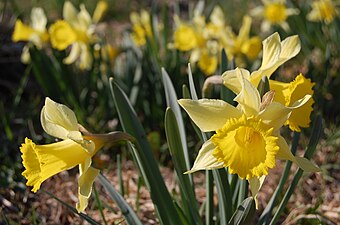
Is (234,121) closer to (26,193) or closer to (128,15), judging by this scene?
(26,193)

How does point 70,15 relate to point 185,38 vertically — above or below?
above

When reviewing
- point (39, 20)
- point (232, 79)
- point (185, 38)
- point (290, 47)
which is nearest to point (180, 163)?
point (232, 79)

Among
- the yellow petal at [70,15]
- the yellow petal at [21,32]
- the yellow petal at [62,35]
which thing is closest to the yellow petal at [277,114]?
the yellow petal at [62,35]

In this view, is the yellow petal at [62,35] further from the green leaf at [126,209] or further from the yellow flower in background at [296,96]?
the yellow flower in background at [296,96]

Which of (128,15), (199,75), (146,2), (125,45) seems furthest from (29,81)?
(146,2)

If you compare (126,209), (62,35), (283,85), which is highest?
(283,85)

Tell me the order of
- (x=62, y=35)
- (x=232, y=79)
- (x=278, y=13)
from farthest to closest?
(x=278, y=13) → (x=62, y=35) → (x=232, y=79)

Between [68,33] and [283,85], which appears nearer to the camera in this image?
[283,85]

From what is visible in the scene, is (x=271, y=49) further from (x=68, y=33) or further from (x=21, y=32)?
(x=21, y=32)
